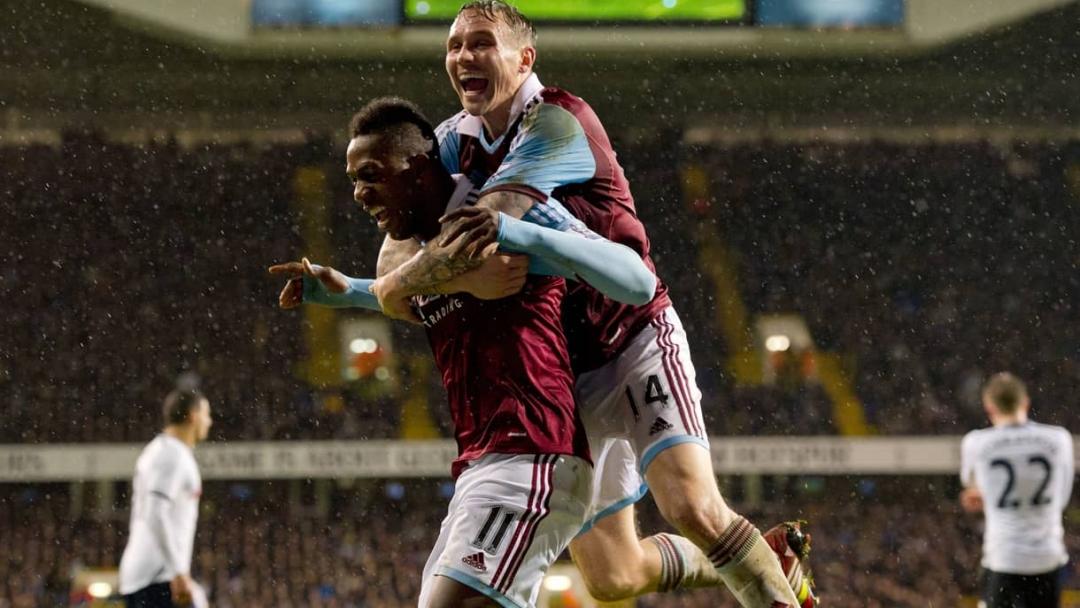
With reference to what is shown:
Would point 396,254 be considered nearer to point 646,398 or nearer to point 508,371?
point 508,371

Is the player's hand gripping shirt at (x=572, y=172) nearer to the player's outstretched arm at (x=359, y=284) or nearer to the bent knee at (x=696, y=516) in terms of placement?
the player's outstretched arm at (x=359, y=284)

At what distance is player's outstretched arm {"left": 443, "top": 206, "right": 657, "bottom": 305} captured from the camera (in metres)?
3.06

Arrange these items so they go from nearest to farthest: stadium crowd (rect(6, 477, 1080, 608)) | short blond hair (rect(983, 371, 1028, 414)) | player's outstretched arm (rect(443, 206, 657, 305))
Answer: player's outstretched arm (rect(443, 206, 657, 305)), short blond hair (rect(983, 371, 1028, 414)), stadium crowd (rect(6, 477, 1080, 608))

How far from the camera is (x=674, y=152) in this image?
2120cm

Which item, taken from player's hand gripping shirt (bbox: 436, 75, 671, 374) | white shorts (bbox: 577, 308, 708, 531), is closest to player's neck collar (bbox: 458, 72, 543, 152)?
player's hand gripping shirt (bbox: 436, 75, 671, 374)

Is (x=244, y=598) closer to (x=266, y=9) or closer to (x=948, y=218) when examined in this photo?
(x=266, y=9)

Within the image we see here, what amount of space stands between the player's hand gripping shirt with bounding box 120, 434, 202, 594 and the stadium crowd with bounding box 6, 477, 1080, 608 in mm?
7436

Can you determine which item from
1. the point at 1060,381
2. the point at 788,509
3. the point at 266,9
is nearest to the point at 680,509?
the point at 266,9

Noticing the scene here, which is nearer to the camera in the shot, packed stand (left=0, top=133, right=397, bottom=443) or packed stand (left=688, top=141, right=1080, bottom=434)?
packed stand (left=0, top=133, right=397, bottom=443)

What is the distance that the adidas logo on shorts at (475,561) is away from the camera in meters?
3.29

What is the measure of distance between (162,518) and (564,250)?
470 centimetres

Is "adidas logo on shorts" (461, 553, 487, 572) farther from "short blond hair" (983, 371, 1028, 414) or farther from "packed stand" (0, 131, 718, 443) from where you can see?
"packed stand" (0, 131, 718, 443)

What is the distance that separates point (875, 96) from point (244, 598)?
10974 millimetres

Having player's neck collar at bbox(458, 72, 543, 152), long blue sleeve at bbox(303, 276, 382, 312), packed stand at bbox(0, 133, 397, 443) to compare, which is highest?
packed stand at bbox(0, 133, 397, 443)
